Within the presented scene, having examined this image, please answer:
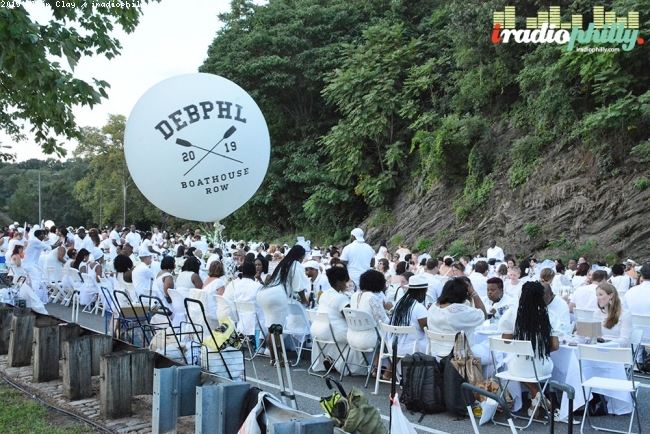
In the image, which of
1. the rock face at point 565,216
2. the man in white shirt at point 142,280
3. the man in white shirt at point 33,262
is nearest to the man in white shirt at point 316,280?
the man in white shirt at point 142,280

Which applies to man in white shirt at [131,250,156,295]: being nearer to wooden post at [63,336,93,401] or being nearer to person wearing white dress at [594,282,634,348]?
wooden post at [63,336,93,401]

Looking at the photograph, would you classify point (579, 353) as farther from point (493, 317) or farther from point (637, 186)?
point (637, 186)

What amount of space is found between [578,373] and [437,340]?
4.55ft

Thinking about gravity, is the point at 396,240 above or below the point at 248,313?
above

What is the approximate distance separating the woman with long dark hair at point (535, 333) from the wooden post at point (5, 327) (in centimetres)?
709

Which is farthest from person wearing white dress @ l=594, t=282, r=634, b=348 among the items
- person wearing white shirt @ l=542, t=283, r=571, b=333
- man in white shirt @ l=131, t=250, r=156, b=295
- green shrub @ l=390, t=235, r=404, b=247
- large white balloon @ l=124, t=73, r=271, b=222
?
green shrub @ l=390, t=235, r=404, b=247

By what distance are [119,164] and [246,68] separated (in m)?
35.7

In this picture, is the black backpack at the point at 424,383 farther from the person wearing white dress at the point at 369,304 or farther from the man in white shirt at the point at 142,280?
the man in white shirt at the point at 142,280

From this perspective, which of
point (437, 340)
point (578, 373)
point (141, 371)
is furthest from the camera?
point (437, 340)

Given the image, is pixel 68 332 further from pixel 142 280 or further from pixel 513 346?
pixel 513 346

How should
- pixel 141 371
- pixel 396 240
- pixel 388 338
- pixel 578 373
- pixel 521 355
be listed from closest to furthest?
pixel 521 355 → pixel 578 373 → pixel 141 371 → pixel 388 338 → pixel 396 240

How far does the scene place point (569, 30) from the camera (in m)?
20.7

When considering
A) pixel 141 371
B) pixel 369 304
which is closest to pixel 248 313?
pixel 369 304

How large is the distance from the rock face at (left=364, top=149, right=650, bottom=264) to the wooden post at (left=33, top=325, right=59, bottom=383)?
49.2ft
